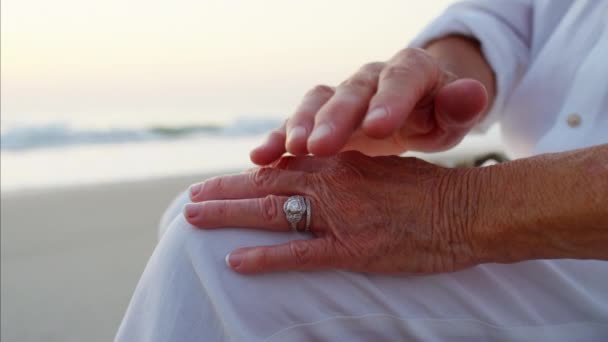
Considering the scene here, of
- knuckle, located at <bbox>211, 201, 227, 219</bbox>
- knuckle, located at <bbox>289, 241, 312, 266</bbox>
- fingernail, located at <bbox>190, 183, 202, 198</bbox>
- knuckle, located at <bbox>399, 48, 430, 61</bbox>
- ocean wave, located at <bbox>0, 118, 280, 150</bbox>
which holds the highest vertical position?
knuckle, located at <bbox>399, 48, 430, 61</bbox>

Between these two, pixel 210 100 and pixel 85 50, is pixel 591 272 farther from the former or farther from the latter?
pixel 210 100

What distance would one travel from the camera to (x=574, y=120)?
111cm

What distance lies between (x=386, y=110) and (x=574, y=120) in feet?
1.71

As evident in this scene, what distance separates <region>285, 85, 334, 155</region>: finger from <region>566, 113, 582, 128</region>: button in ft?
1.55

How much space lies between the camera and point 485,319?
77 cm

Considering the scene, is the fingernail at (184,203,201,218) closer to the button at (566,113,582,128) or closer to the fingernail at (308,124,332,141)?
the fingernail at (308,124,332,141)

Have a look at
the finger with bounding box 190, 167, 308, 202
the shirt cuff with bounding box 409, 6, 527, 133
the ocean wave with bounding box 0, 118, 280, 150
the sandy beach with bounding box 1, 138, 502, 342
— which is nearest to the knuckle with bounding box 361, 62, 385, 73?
the finger with bounding box 190, 167, 308, 202

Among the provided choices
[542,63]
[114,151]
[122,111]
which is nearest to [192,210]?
[542,63]

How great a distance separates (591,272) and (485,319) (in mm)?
218

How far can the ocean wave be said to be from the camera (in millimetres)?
5250

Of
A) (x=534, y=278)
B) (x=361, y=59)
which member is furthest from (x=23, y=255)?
(x=361, y=59)

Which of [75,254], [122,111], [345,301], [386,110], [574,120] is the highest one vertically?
[386,110]

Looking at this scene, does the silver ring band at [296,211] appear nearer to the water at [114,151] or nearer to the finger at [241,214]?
the finger at [241,214]

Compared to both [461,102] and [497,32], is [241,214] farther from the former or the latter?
[497,32]
